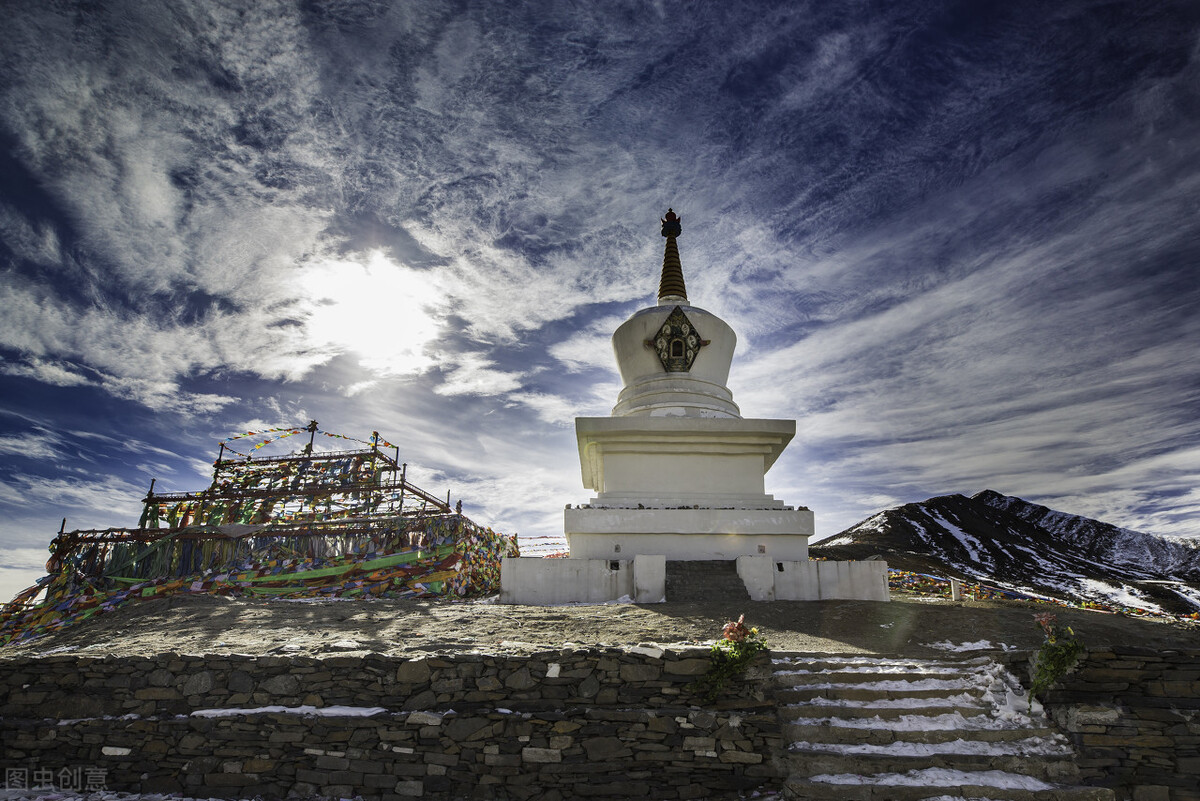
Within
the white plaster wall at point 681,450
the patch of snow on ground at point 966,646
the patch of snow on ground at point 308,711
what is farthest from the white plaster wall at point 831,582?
the patch of snow on ground at point 308,711

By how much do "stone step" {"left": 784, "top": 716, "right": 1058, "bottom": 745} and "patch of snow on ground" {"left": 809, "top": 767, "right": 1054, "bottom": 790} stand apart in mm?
312

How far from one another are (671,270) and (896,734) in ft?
40.3

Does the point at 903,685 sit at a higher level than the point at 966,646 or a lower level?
lower

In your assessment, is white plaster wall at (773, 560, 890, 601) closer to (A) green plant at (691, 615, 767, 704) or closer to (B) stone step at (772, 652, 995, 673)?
(B) stone step at (772, 652, 995, 673)

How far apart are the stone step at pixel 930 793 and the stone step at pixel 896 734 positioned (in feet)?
1.55

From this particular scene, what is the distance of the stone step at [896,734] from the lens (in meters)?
5.51

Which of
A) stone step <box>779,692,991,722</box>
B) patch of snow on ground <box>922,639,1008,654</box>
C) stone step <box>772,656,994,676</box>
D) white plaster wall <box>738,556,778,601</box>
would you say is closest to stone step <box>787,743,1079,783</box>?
stone step <box>779,692,991,722</box>

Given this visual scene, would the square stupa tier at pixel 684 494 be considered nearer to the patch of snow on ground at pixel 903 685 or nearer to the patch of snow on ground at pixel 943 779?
the patch of snow on ground at pixel 903 685

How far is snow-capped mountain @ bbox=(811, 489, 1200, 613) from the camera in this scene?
16109mm

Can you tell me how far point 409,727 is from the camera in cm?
564

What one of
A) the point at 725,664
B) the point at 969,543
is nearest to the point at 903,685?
the point at 725,664

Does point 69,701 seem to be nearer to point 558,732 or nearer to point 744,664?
point 558,732

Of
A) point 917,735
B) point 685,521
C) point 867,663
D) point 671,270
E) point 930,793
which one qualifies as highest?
point 671,270

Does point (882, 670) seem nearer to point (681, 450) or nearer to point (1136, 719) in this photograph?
point (1136, 719)
